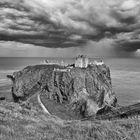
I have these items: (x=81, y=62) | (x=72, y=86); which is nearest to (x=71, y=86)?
(x=72, y=86)

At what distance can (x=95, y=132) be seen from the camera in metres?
8.34

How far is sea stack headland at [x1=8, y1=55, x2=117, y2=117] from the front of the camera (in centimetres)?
7062

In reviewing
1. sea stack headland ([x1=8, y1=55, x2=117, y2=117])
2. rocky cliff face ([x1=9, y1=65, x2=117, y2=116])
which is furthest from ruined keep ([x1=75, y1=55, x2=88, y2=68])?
rocky cliff face ([x1=9, y1=65, x2=117, y2=116])

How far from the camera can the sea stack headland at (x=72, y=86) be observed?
232ft

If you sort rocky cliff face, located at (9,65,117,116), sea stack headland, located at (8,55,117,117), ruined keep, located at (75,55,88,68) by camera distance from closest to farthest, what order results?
sea stack headland, located at (8,55,117,117) < rocky cliff face, located at (9,65,117,116) < ruined keep, located at (75,55,88,68)

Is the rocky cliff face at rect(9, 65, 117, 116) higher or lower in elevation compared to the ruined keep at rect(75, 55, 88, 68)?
lower

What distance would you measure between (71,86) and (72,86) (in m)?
0.49

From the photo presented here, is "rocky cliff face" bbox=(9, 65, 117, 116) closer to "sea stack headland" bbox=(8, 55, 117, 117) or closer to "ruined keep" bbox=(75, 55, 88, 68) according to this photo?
"sea stack headland" bbox=(8, 55, 117, 117)

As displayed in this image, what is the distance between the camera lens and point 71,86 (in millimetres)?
73500

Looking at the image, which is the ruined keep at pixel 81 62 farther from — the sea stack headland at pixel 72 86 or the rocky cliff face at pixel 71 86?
the rocky cliff face at pixel 71 86

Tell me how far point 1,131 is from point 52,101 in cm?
6254

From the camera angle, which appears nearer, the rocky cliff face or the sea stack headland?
the sea stack headland

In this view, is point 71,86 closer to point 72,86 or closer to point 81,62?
point 72,86

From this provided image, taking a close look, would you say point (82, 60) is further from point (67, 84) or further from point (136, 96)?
point (136, 96)
